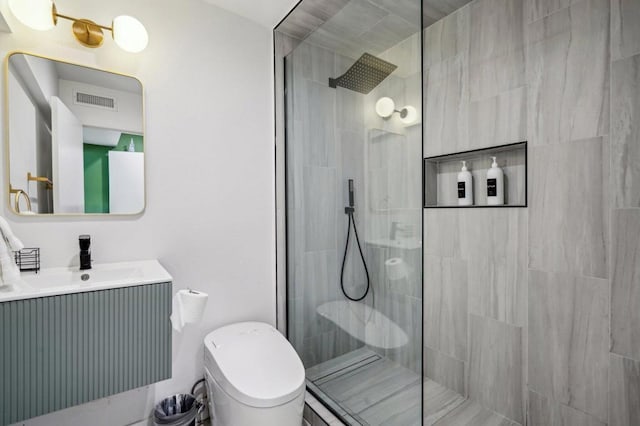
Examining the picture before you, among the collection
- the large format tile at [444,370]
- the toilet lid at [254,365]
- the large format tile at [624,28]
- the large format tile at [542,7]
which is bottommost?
the large format tile at [444,370]

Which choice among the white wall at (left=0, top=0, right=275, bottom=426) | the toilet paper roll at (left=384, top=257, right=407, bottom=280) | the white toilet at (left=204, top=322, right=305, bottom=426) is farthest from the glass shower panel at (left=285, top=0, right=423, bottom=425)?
the white toilet at (left=204, top=322, right=305, bottom=426)

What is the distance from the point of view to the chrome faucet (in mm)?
1355

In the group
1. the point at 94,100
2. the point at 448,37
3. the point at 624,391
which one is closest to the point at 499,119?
Answer: the point at 448,37

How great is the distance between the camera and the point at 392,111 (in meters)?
1.26

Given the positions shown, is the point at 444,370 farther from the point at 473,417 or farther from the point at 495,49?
the point at 495,49

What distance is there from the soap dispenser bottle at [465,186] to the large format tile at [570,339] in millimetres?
542

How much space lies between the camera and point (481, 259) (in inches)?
72.6

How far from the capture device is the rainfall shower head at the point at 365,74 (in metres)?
1.30

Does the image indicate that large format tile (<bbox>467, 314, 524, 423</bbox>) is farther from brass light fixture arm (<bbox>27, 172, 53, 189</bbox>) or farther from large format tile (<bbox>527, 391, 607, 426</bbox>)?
brass light fixture arm (<bbox>27, 172, 53, 189</bbox>)

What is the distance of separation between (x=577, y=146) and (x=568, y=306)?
78cm

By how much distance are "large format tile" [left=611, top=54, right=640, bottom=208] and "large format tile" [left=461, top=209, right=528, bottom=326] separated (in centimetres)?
41

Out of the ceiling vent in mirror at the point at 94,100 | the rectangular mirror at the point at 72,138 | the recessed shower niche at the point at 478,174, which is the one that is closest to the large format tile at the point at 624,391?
the recessed shower niche at the point at 478,174

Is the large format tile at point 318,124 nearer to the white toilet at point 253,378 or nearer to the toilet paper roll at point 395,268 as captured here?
the toilet paper roll at point 395,268

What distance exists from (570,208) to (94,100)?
93.8 inches
